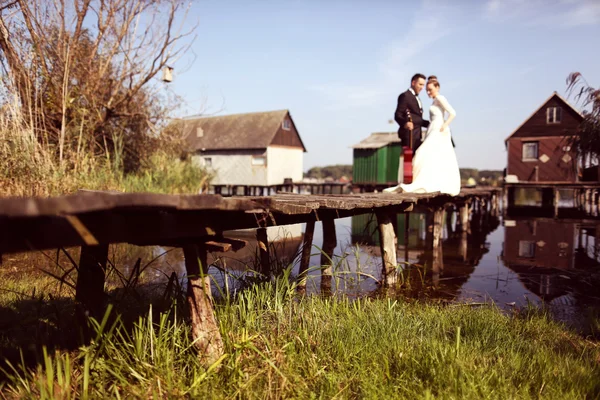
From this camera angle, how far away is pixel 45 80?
10000 mm

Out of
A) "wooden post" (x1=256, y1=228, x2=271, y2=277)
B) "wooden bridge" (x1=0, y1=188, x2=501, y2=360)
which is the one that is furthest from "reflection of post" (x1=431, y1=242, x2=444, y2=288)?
"wooden bridge" (x1=0, y1=188, x2=501, y2=360)

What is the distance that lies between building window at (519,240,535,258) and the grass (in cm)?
690

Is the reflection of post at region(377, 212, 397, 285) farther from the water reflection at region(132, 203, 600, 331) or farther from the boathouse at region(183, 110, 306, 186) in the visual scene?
the boathouse at region(183, 110, 306, 186)

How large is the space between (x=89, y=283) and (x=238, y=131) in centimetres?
2821

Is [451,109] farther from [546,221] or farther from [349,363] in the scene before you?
[546,221]

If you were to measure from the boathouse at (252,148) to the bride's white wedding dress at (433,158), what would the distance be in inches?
817

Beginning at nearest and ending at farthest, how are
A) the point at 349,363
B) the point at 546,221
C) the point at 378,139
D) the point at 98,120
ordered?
the point at 349,363 < the point at 98,120 < the point at 546,221 < the point at 378,139

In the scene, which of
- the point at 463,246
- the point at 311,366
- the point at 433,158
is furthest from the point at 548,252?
the point at 311,366

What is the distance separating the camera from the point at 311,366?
2.89 metres

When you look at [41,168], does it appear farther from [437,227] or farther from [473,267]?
[473,267]

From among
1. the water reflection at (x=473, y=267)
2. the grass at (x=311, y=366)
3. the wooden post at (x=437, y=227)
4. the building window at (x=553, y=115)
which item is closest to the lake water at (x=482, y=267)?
the water reflection at (x=473, y=267)

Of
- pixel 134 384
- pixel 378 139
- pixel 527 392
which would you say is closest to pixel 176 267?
pixel 134 384

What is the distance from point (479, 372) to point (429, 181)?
5.71 metres

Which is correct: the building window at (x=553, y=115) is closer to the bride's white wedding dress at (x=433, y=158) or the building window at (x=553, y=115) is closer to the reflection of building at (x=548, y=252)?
the reflection of building at (x=548, y=252)
